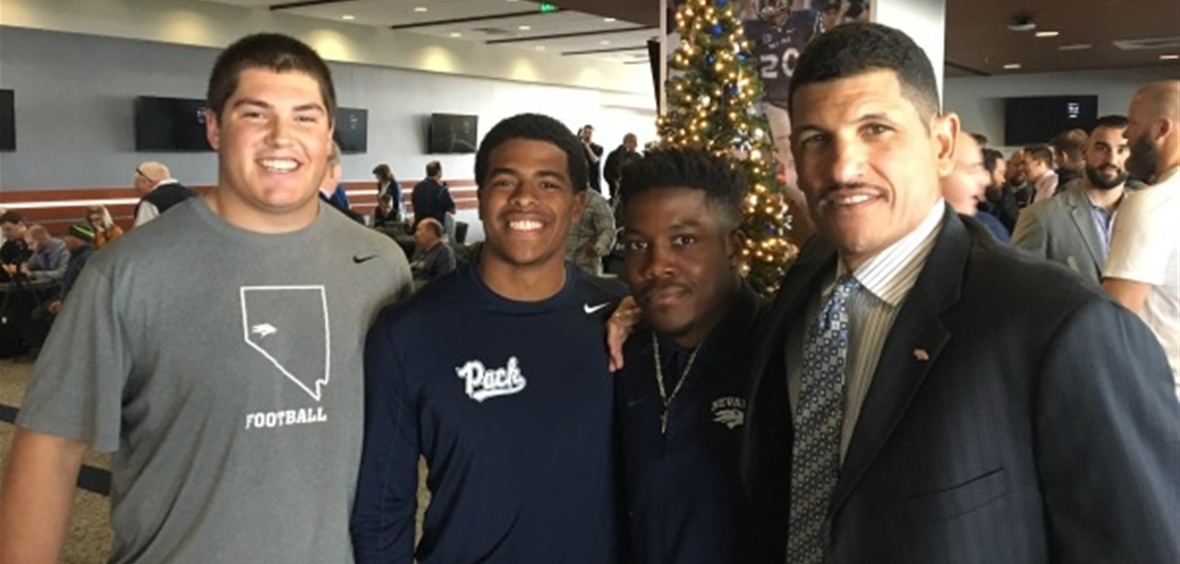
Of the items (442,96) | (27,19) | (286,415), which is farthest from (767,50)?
(442,96)

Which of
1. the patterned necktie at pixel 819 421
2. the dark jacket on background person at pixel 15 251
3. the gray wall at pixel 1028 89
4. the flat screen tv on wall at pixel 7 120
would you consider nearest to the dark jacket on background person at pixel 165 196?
the dark jacket on background person at pixel 15 251

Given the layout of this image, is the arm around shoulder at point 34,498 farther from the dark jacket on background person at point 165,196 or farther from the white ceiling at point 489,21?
the white ceiling at point 489,21

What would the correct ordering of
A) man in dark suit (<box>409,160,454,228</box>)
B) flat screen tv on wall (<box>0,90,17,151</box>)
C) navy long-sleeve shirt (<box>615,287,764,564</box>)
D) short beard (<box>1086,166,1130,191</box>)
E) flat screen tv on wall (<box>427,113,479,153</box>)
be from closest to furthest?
1. navy long-sleeve shirt (<box>615,287,764,564</box>)
2. short beard (<box>1086,166,1130,191</box>)
3. flat screen tv on wall (<box>0,90,17,151</box>)
4. man in dark suit (<box>409,160,454,228</box>)
5. flat screen tv on wall (<box>427,113,479,153</box>)

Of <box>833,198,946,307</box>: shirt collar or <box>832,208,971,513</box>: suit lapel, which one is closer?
<box>832,208,971,513</box>: suit lapel

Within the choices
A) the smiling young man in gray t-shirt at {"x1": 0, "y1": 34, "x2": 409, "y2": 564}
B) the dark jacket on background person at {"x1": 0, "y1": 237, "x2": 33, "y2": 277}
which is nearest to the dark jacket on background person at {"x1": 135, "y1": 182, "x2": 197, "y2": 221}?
the dark jacket on background person at {"x1": 0, "y1": 237, "x2": 33, "y2": 277}

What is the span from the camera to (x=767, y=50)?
7914 millimetres

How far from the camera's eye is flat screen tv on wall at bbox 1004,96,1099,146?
2125cm

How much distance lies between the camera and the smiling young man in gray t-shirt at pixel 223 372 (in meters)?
1.82

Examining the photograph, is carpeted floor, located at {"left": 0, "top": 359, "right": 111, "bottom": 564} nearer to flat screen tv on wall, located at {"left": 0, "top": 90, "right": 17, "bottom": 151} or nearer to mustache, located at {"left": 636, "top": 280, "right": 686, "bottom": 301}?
mustache, located at {"left": 636, "top": 280, "right": 686, "bottom": 301}

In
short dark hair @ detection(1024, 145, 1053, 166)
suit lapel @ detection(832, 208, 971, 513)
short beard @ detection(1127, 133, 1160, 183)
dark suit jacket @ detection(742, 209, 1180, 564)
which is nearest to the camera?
dark suit jacket @ detection(742, 209, 1180, 564)

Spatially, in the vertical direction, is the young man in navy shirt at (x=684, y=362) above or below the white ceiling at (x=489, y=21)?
below

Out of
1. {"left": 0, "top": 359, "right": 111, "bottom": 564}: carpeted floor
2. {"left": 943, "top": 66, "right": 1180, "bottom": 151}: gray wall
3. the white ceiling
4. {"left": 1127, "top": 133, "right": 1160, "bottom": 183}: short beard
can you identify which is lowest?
{"left": 0, "top": 359, "right": 111, "bottom": 564}: carpeted floor

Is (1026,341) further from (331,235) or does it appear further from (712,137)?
(712,137)

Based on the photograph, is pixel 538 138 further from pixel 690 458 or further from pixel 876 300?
pixel 876 300
